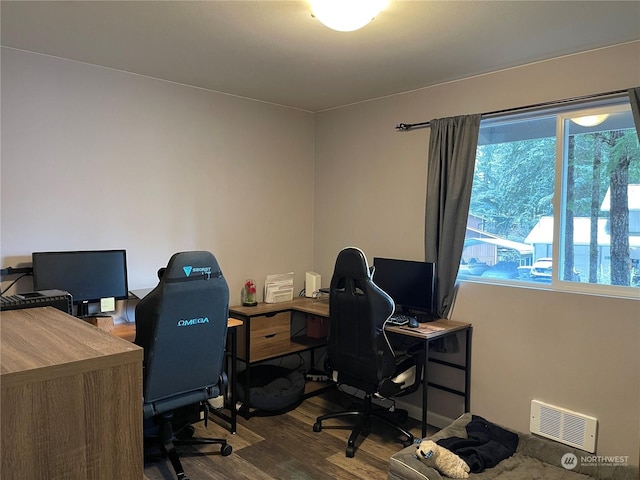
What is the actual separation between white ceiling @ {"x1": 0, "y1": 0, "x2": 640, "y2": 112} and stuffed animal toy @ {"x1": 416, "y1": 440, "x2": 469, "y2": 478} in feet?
7.29

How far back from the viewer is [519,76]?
9.70ft

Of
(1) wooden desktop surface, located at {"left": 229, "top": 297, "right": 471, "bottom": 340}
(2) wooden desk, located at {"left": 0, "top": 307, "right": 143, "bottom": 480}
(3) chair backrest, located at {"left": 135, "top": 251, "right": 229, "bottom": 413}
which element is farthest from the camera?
(1) wooden desktop surface, located at {"left": 229, "top": 297, "right": 471, "bottom": 340}

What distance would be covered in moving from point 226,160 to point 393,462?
2.50 meters

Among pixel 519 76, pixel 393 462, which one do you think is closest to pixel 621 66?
pixel 519 76

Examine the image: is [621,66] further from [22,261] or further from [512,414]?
[22,261]

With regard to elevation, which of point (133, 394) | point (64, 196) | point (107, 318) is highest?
point (64, 196)

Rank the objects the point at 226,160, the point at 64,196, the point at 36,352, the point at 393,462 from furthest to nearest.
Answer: the point at 226,160 < the point at 64,196 < the point at 393,462 < the point at 36,352

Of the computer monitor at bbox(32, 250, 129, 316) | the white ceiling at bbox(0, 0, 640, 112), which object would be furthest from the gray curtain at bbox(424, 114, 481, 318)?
the computer monitor at bbox(32, 250, 129, 316)

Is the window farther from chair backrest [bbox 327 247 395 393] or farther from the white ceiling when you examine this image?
chair backrest [bbox 327 247 395 393]

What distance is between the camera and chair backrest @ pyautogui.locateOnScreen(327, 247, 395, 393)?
2844 mm

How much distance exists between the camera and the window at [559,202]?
2.63 metres

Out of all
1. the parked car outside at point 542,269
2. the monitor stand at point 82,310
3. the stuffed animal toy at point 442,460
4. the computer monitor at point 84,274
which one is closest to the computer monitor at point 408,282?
the parked car outside at point 542,269

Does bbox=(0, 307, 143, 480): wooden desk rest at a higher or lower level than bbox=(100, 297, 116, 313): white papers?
higher

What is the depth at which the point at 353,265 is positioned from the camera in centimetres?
290
